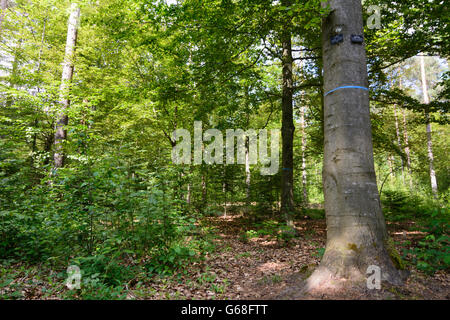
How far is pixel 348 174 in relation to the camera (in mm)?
2623

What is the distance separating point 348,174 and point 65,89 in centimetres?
909

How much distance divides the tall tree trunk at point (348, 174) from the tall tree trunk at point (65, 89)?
7850 millimetres

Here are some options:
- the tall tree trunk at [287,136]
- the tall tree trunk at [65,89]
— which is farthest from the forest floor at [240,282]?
the tall tree trunk at [65,89]

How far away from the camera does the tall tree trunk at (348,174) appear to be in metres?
2.48

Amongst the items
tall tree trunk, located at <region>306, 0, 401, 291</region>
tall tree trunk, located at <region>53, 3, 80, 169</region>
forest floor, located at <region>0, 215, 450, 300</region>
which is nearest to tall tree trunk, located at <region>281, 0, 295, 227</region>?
forest floor, located at <region>0, 215, 450, 300</region>

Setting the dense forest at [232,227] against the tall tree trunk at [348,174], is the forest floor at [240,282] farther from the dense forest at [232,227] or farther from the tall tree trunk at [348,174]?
the tall tree trunk at [348,174]

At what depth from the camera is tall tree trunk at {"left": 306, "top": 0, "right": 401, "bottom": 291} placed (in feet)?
8.15

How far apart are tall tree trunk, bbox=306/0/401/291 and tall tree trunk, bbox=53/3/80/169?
7.85 meters

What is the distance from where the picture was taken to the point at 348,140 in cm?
266

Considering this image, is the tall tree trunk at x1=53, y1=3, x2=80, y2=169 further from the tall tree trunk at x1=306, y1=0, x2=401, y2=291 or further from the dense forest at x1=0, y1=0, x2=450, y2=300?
the tall tree trunk at x1=306, y1=0, x2=401, y2=291

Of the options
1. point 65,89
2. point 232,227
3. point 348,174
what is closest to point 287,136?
point 232,227
